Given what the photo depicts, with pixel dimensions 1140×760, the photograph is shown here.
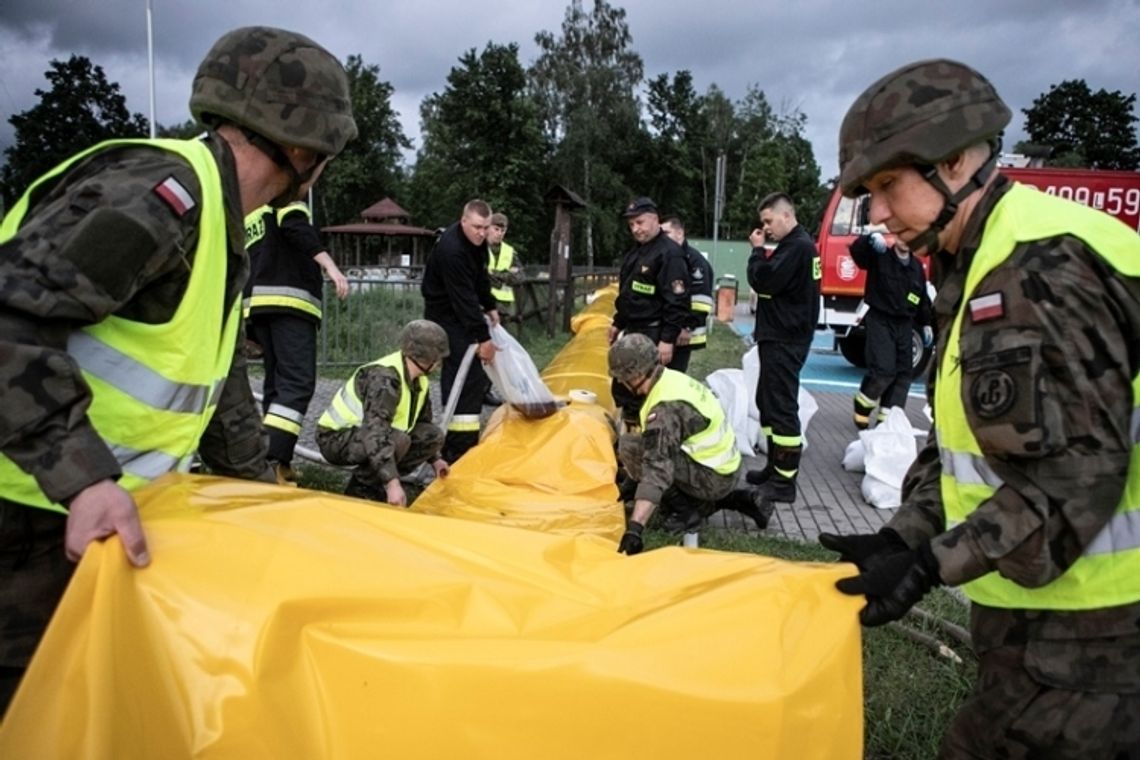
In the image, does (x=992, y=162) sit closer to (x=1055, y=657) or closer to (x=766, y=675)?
(x=1055, y=657)

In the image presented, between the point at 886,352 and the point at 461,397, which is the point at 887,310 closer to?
the point at 886,352

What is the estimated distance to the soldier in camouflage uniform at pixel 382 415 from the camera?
4.28 meters

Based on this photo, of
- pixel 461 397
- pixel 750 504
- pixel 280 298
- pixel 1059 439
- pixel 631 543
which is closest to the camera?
pixel 1059 439

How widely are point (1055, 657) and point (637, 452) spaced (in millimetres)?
3013

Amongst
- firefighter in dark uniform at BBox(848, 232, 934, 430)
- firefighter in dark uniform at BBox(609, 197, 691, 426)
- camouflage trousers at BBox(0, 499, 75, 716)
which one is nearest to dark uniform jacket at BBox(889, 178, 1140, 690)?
camouflage trousers at BBox(0, 499, 75, 716)

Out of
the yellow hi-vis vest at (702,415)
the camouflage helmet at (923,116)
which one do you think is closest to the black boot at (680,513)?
the yellow hi-vis vest at (702,415)

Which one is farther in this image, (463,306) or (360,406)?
(463,306)

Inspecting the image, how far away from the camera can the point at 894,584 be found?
154 centimetres

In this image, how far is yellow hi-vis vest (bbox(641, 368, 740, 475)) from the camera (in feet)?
14.4

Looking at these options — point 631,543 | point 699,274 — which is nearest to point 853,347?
point 699,274

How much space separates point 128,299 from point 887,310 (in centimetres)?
640

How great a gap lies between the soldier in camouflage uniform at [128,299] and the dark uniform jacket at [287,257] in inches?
112

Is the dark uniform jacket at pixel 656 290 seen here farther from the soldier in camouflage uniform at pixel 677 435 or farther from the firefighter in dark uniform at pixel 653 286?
the soldier in camouflage uniform at pixel 677 435

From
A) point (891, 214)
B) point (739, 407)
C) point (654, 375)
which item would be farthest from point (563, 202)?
point (891, 214)
